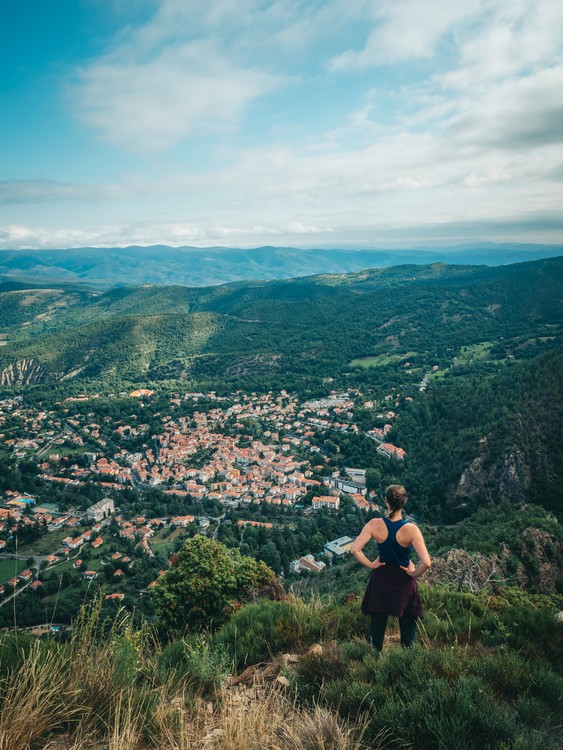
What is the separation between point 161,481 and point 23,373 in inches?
2370

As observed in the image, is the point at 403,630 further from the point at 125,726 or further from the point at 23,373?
the point at 23,373

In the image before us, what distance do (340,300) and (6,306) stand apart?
123 meters

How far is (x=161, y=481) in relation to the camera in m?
35.2

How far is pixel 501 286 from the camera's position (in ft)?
272

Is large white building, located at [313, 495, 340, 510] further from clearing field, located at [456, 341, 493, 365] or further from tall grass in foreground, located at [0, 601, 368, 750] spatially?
clearing field, located at [456, 341, 493, 365]

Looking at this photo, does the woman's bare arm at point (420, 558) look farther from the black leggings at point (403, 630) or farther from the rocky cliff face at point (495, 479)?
the rocky cliff face at point (495, 479)

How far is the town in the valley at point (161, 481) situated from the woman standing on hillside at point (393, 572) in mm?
12824

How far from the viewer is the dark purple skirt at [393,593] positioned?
312cm

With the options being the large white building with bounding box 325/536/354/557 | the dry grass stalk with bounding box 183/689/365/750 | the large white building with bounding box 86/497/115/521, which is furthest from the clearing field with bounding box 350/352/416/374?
the dry grass stalk with bounding box 183/689/365/750

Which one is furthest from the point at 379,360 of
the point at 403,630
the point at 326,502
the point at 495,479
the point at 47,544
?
the point at 403,630

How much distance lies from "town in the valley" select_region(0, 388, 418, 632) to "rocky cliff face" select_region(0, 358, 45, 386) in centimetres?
1991

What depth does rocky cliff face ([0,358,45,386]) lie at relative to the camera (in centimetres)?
7562

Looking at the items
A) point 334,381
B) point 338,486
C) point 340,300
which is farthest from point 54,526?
point 340,300

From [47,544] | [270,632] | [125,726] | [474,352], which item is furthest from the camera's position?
[474,352]
